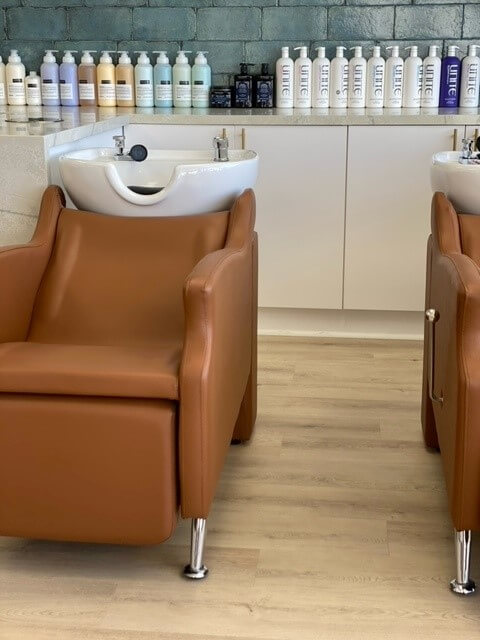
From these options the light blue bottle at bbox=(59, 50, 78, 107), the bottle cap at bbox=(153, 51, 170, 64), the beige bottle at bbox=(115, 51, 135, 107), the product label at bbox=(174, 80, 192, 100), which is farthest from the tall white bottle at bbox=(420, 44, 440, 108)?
the light blue bottle at bbox=(59, 50, 78, 107)

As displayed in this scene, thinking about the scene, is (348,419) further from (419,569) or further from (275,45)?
(275,45)

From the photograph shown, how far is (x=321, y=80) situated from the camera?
12.7ft

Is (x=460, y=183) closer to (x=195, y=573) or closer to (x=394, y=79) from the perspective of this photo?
(x=195, y=573)

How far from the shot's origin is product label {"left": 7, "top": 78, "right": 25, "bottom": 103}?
3.98m

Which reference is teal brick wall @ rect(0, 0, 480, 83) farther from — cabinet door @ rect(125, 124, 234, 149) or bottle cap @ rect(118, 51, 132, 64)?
cabinet door @ rect(125, 124, 234, 149)

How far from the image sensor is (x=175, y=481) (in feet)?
6.13

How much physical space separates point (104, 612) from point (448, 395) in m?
0.91

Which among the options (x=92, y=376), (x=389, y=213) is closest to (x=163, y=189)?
(x=92, y=376)

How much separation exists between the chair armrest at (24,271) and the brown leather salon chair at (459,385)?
3.36 feet

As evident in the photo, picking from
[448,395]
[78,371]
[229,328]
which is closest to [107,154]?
[229,328]

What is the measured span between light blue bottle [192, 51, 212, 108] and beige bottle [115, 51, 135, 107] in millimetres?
288

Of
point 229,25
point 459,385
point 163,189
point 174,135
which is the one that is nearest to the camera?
point 459,385

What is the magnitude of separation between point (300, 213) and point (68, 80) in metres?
1.29

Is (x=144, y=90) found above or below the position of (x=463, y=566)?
above
